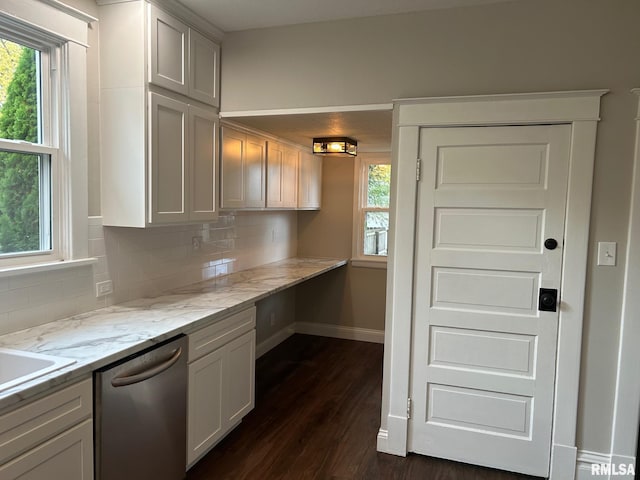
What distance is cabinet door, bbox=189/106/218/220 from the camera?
2.90 meters

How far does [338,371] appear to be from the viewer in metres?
4.25

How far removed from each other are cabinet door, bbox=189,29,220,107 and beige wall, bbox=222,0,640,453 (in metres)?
0.42

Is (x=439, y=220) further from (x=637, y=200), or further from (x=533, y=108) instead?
(x=637, y=200)

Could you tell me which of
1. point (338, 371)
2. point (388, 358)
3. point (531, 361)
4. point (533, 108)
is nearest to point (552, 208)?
point (533, 108)

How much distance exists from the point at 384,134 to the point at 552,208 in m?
1.67

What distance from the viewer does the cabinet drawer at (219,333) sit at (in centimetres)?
245

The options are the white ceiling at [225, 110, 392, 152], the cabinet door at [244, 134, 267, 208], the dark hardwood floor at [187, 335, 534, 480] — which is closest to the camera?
the dark hardwood floor at [187, 335, 534, 480]

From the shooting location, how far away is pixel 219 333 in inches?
105

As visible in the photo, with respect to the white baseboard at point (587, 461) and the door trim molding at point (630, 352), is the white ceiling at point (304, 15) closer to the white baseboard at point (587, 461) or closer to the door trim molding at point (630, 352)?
the door trim molding at point (630, 352)

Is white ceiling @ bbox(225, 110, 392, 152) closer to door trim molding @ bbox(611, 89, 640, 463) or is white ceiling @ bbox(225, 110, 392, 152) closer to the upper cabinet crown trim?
the upper cabinet crown trim

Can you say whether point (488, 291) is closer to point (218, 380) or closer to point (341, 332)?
point (218, 380)

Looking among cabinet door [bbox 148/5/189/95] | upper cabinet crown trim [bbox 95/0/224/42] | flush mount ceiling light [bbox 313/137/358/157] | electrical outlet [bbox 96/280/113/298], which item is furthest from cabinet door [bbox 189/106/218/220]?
flush mount ceiling light [bbox 313/137/358/157]

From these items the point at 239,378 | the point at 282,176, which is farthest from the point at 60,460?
the point at 282,176

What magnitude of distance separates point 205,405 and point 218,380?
0.52 ft
